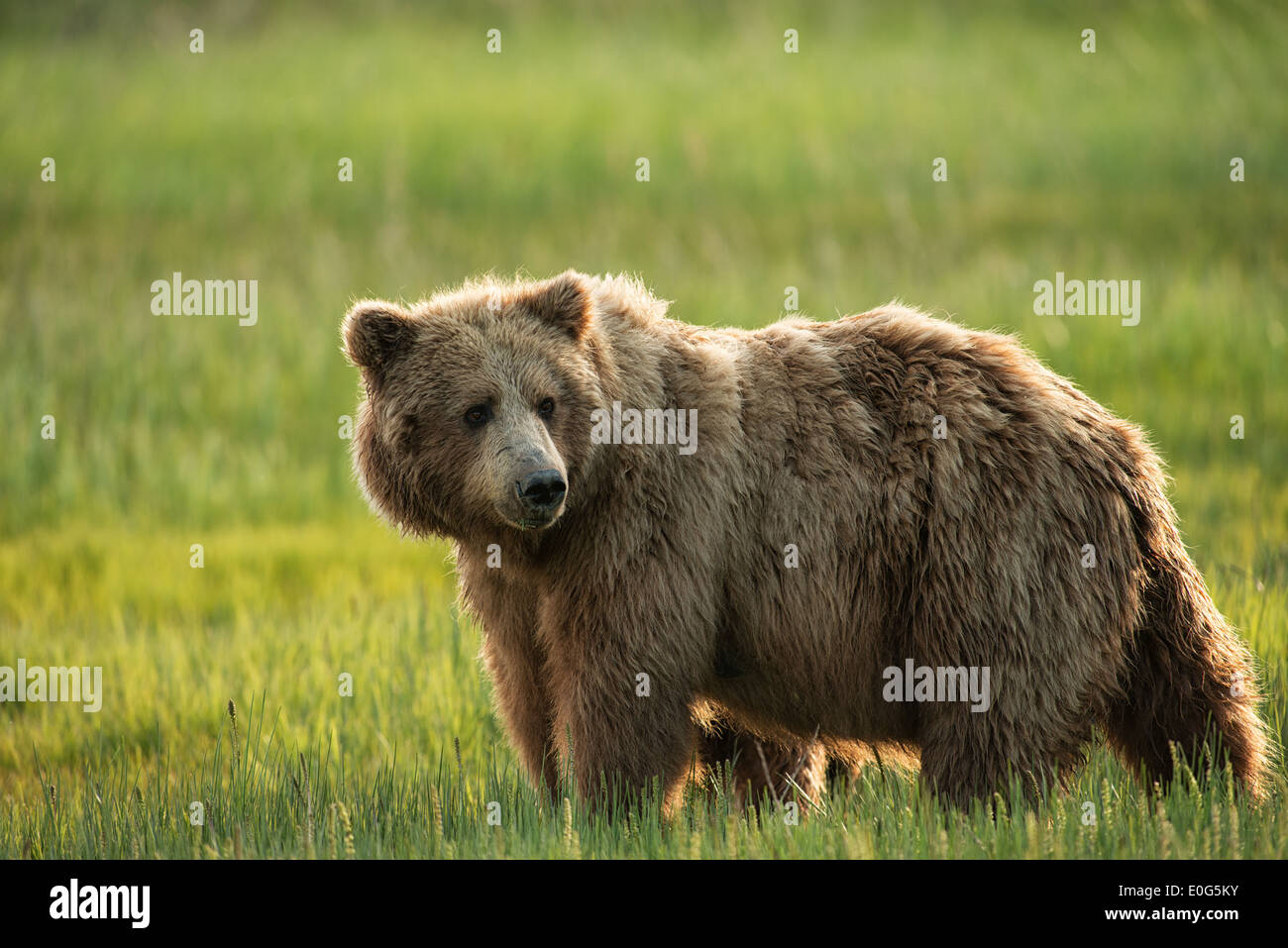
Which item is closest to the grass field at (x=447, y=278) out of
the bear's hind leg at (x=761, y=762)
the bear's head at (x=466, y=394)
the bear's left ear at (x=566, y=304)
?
the bear's hind leg at (x=761, y=762)

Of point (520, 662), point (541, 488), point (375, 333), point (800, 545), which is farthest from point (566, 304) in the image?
point (520, 662)

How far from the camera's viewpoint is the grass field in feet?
20.5

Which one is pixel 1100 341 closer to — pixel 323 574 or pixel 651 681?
pixel 323 574

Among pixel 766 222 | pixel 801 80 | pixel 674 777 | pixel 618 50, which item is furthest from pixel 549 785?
pixel 618 50

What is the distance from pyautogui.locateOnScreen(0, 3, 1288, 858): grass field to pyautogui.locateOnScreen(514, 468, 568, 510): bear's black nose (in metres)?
1.23

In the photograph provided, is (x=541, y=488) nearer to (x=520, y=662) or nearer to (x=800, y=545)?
(x=520, y=662)

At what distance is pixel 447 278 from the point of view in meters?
17.2

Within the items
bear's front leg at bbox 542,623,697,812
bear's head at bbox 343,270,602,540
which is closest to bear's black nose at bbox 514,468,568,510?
bear's head at bbox 343,270,602,540

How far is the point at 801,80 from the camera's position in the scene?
2358 centimetres

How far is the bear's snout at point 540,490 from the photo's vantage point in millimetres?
5410

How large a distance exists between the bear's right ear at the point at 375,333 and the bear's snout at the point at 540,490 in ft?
3.13

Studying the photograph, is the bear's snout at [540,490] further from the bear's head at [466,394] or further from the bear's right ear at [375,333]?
the bear's right ear at [375,333]

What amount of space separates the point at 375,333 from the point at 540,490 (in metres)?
1.08
